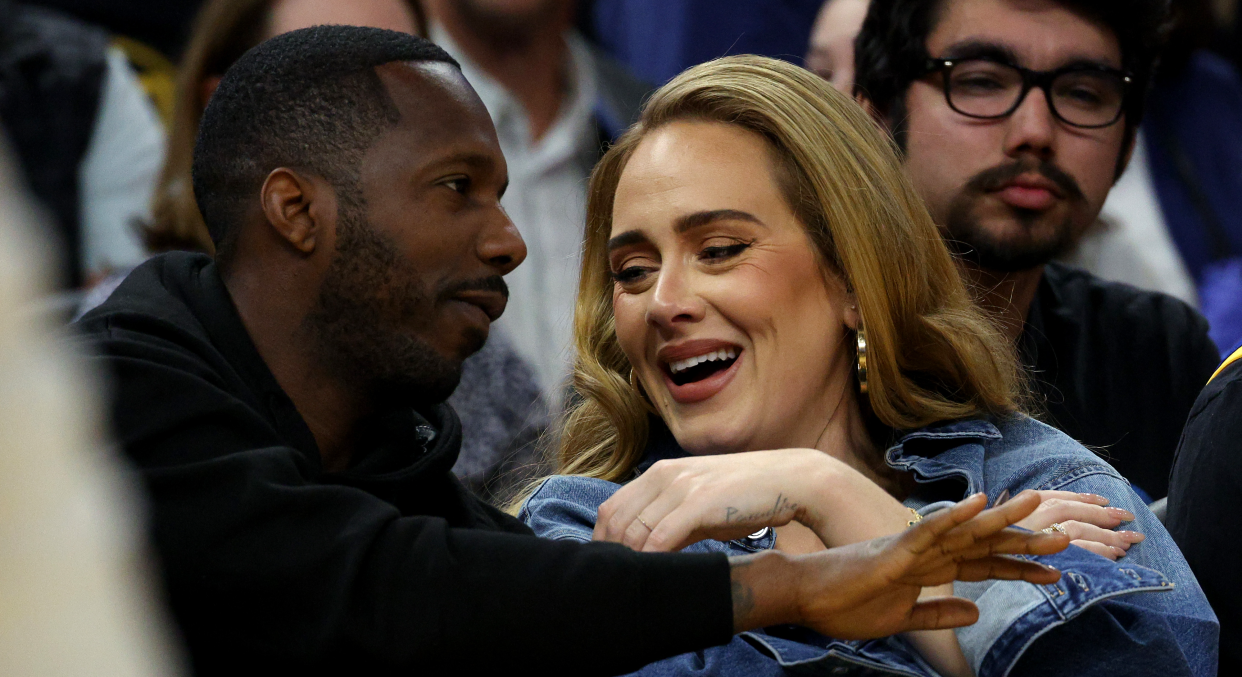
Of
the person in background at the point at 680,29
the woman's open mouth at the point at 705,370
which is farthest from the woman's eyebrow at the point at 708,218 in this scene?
the person in background at the point at 680,29

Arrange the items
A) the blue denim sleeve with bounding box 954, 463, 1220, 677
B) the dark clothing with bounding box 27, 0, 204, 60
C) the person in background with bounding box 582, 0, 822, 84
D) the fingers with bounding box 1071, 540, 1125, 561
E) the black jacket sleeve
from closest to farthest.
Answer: the black jacket sleeve → the blue denim sleeve with bounding box 954, 463, 1220, 677 → the fingers with bounding box 1071, 540, 1125, 561 → the dark clothing with bounding box 27, 0, 204, 60 → the person in background with bounding box 582, 0, 822, 84

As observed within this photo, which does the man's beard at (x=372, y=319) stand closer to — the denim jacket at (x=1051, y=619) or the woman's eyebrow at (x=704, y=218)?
the denim jacket at (x=1051, y=619)

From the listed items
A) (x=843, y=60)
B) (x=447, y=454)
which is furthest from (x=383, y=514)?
(x=843, y=60)

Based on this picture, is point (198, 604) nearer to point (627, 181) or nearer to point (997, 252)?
point (627, 181)

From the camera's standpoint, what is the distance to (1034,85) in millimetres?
3252

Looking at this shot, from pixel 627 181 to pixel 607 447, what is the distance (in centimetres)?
51

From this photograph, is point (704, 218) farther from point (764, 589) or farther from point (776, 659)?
point (764, 589)

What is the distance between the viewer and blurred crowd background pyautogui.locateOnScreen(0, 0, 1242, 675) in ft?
11.9

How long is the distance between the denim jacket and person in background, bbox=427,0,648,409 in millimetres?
A: 1891

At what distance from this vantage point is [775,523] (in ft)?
6.58

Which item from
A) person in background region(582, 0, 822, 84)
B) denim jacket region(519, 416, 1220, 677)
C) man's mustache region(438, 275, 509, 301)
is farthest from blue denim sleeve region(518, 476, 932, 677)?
person in background region(582, 0, 822, 84)

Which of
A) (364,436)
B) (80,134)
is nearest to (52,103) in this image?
(80,134)

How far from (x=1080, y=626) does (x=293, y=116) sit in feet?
4.20

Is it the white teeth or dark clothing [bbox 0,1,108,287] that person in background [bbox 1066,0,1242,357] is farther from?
dark clothing [bbox 0,1,108,287]
